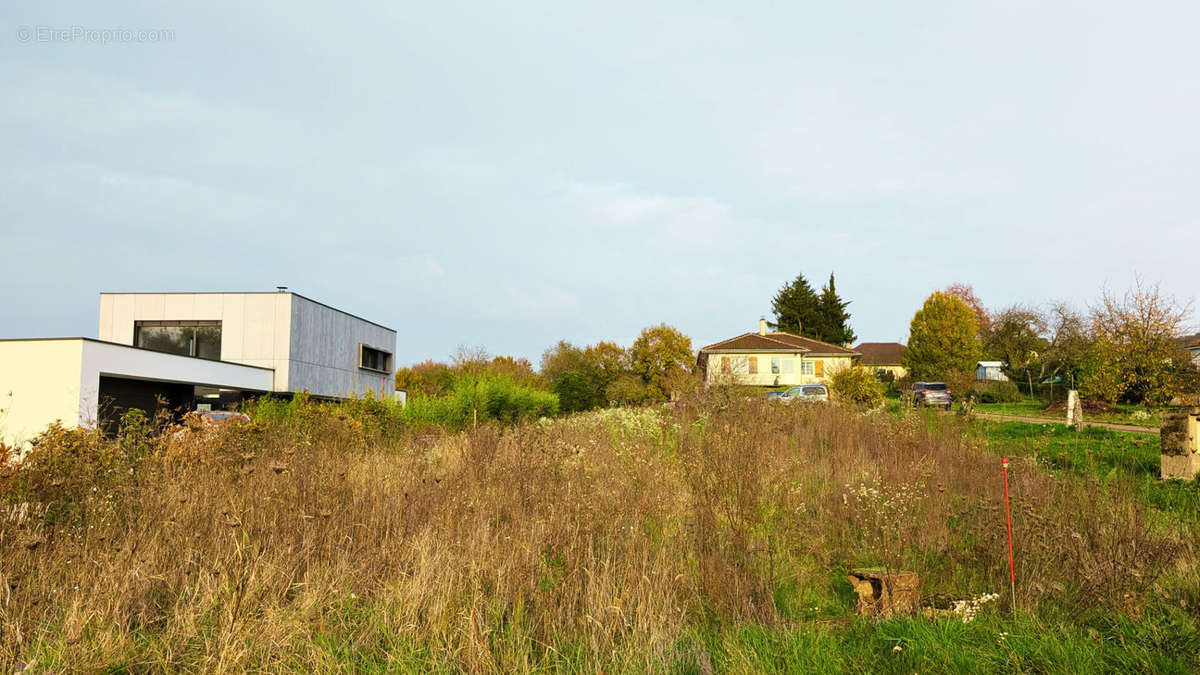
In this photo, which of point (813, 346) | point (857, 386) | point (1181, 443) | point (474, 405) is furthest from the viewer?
point (813, 346)

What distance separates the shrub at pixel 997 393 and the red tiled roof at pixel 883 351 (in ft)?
92.0

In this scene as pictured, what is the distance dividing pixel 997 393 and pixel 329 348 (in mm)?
27785

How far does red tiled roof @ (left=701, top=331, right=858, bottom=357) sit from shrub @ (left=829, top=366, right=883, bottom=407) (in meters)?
23.8

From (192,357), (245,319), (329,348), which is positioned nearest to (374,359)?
(329,348)

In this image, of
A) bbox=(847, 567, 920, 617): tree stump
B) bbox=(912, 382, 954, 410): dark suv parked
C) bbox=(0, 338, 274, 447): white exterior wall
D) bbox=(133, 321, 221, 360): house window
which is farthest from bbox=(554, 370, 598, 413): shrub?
bbox=(847, 567, 920, 617): tree stump

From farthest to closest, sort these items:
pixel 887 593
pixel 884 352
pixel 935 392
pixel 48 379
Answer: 1. pixel 884 352
2. pixel 935 392
3. pixel 48 379
4. pixel 887 593

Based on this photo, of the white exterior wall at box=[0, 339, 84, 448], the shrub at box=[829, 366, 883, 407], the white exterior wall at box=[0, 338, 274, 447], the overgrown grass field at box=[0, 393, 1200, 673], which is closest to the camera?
the overgrown grass field at box=[0, 393, 1200, 673]

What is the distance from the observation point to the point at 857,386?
776 inches

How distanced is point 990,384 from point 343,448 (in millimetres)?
31642

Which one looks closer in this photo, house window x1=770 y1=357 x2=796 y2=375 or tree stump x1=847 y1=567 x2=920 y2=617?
tree stump x1=847 y1=567 x2=920 y2=617

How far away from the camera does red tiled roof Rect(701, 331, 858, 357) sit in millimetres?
44375

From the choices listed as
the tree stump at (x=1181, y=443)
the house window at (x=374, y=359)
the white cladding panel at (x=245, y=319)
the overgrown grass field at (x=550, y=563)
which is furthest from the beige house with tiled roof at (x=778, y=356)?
the overgrown grass field at (x=550, y=563)

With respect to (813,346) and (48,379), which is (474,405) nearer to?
(48,379)

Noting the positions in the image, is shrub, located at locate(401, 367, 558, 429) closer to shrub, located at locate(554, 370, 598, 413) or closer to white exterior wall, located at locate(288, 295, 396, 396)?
white exterior wall, located at locate(288, 295, 396, 396)
